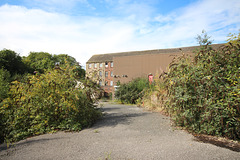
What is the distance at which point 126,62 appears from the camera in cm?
2106

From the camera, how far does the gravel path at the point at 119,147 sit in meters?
3.24

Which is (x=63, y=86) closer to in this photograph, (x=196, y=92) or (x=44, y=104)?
(x=44, y=104)

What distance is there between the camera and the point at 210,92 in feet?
14.1

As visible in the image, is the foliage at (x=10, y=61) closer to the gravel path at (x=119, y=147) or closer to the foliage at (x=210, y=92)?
the gravel path at (x=119, y=147)

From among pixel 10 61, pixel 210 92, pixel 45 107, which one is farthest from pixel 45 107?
pixel 10 61

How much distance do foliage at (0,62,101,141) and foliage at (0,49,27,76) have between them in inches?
522

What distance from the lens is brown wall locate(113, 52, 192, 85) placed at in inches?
725

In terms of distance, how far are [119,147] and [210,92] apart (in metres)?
2.70

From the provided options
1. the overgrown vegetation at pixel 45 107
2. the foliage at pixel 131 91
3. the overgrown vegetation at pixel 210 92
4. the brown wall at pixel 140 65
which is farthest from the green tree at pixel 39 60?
the overgrown vegetation at pixel 210 92

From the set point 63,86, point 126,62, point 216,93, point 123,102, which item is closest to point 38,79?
point 63,86

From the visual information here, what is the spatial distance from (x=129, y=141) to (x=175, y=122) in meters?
2.01

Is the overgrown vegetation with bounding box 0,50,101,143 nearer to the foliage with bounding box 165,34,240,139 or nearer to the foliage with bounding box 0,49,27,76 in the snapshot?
the foliage with bounding box 165,34,240,139

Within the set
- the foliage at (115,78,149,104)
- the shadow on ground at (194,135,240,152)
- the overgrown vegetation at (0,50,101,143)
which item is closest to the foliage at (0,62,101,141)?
the overgrown vegetation at (0,50,101,143)

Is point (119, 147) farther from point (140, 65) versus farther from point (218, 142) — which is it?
point (140, 65)
